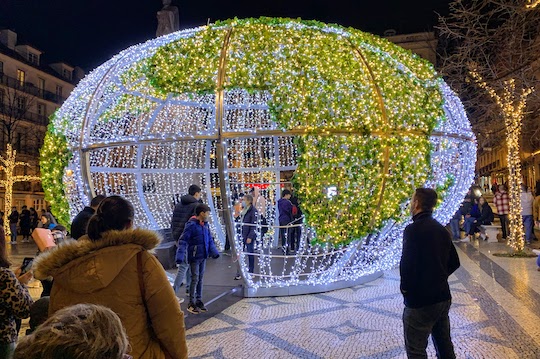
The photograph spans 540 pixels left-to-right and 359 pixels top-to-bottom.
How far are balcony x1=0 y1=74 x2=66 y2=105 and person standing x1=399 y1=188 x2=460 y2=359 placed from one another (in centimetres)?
3491

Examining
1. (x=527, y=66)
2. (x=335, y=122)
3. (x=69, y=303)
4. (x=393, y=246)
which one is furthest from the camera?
(x=527, y=66)

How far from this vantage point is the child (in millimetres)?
6285

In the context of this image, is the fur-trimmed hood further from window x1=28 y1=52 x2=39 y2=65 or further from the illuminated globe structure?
window x1=28 y1=52 x2=39 y2=65

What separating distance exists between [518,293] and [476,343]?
275 centimetres

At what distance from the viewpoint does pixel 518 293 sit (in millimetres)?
6988

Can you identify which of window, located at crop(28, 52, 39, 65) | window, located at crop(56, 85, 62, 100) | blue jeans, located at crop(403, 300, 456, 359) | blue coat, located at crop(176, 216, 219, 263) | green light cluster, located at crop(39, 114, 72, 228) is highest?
window, located at crop(28, 52, 39, 65)

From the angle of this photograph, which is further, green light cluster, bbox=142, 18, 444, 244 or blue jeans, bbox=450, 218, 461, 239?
blue jeans, bbox=450, 218, 461, 239

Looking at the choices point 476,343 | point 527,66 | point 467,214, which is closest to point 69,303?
point 476,343

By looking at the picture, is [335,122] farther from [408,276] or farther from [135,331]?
[135,331]

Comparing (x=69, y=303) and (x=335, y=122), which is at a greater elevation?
(x=335, y=122)

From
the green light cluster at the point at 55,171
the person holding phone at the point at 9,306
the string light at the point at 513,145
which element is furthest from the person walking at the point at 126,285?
the string light at the point at 513,145

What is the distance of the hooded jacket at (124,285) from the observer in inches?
84.0

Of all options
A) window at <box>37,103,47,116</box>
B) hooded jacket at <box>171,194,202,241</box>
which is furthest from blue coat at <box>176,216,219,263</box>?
window at <box>37,103,47,116</box>

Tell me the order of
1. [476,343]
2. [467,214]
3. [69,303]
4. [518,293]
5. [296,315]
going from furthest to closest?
[467,214], [518,293], [296,315], [476,343], [69,303]
